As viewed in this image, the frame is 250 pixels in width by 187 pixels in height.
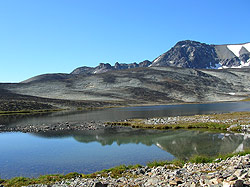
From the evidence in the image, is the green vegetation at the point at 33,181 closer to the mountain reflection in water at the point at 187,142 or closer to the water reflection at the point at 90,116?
the mountain reflection in water at the point at 187,142

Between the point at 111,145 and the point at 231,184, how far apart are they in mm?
24331

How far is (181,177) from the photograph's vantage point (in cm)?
1450

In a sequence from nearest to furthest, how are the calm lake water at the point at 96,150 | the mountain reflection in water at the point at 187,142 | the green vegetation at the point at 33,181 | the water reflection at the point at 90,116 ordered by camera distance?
1. the green vegetation at the point at 33,181
2. the calm lake water at the point at 96,150
3. the mountain reflection in water at the point at 187,142
4. the water reflection at the point at 90,116

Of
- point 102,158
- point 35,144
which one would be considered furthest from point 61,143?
point 102,158

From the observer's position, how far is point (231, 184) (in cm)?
1076

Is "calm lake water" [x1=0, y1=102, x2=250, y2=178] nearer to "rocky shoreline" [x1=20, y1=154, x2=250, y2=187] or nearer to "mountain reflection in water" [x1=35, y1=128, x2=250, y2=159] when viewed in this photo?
"mountain reflection in water" [x1=35, y1=128, x2=250, y2=159]

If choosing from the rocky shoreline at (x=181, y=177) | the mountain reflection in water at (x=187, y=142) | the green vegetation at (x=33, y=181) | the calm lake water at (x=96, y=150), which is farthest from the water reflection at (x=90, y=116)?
the rocky shoreline at (x=181, y=177)

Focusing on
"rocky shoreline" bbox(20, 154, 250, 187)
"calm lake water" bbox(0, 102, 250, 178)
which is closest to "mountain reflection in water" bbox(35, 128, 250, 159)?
"calm lake water" bbox(0, 102, 250, 178)

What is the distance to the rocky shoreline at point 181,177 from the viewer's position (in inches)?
477

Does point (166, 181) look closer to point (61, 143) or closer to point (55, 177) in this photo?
point (55, 177)

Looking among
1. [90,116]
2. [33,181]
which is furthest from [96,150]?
[90,116]

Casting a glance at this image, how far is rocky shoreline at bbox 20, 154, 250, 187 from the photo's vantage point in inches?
477

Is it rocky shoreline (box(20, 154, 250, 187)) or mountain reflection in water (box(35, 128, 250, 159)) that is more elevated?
rocky shoreline (box(20, 154, 250, 187))

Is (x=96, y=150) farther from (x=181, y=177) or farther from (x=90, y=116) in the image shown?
(x=90, y=116)
